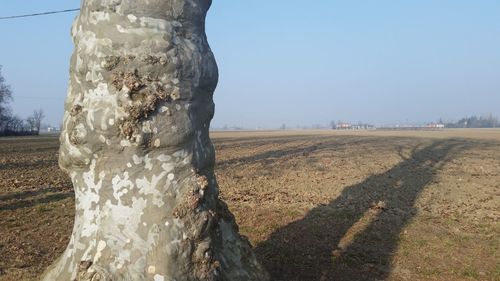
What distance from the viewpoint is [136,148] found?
298 cm

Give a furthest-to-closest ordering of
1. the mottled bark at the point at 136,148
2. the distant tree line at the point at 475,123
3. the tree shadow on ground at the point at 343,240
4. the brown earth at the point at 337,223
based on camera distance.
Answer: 1. the distant tree line at the point at 475,123
2. the brown earth at the point at 337,223
3. the tree shadow on ground at the point at 343,240
4. the mottled bark at the point at 136,148

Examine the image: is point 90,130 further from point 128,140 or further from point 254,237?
point 254,237

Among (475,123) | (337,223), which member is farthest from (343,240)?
(475,123)

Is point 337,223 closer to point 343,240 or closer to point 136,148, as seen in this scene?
point 343,240

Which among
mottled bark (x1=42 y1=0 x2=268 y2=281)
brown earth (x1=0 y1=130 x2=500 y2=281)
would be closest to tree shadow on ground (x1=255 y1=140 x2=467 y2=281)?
brown earth (x1=0 y1=130 x2=500 y2=281)

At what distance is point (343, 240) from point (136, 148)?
491 centimetres

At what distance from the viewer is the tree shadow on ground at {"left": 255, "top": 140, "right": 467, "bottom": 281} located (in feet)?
18.5

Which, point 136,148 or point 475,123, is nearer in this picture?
point 136,148

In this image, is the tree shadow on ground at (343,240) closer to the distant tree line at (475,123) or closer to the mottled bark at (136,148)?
the mottled bark at (136,148)

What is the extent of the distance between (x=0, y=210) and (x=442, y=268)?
8306 millimetres

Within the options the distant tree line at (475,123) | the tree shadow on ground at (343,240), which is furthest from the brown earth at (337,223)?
the distant tree line at (475,123)

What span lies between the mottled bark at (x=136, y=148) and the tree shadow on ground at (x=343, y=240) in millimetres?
2682

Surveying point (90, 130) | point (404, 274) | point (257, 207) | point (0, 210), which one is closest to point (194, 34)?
point (90, 130)

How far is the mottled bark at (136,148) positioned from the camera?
2.93 metres
